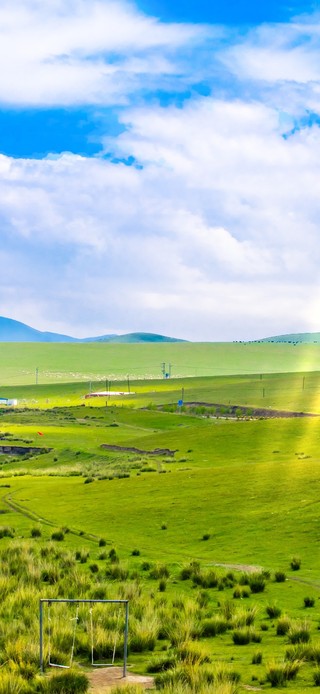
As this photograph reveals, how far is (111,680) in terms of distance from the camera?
494 inches

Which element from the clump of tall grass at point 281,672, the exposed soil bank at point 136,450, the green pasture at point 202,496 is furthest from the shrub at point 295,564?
the exposed soil bank at point 136,450

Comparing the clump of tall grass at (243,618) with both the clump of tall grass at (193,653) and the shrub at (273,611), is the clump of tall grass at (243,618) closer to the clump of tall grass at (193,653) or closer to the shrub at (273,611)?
the shrub at (273,611)

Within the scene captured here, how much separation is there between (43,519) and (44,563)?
11.6 metres

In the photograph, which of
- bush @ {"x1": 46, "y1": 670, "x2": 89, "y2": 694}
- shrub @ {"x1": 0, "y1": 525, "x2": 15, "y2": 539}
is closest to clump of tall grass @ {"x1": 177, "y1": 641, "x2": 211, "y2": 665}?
bush @ {"x1": 46, "y1": 670, "x2": 89, "y2": 694}

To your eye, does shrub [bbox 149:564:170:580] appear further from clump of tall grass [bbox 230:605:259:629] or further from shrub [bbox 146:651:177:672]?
shrub [bbox 146:651:177:672]

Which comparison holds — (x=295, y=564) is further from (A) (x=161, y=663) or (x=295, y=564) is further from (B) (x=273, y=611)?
(A) (x=161, y=663)

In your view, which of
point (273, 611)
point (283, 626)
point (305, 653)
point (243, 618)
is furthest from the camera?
point (273, 611)

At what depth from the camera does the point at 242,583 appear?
2120 centimetres

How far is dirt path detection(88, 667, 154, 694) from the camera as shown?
12062 mm

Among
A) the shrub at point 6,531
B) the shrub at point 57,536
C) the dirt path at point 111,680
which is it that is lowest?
the shrub at point 6,531

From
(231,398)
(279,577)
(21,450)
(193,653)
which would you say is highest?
(231,398)

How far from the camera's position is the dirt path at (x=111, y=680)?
12062 mm

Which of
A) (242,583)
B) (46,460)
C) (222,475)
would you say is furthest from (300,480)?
(46,460)

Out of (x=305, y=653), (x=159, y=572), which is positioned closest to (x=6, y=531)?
(x=159, y=572)
